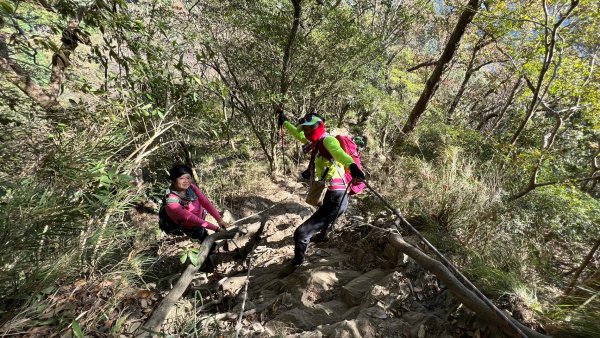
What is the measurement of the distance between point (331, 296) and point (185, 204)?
2207 mm

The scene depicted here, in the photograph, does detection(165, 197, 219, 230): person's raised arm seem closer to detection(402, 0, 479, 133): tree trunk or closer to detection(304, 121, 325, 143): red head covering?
detection(304, 121, 325, 143): red head covering

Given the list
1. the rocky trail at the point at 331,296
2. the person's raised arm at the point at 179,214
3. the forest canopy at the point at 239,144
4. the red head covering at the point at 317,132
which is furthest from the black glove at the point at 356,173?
the person's raised arm at the point at 179,214

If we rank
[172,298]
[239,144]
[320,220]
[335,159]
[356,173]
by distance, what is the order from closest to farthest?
[172,298] → [356,173] → [335,159] → [320,220] → [239,144]

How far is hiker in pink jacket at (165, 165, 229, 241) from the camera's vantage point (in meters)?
3.81

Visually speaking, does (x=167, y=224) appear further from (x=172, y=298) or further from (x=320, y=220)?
(x=320, y=220)

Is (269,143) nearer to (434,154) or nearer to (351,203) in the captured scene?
(351,203)

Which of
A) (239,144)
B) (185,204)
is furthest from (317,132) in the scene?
(239,144)

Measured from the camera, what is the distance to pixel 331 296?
3223 millimetres

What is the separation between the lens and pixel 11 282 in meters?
2.04

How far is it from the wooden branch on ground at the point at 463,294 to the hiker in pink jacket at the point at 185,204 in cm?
232

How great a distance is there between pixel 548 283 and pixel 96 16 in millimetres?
5178

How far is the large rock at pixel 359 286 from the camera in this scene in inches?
118

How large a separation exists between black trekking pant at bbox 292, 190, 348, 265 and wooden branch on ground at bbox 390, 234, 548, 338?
1.08 meters

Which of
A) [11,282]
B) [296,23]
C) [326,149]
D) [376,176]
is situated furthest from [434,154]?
[11,282]
